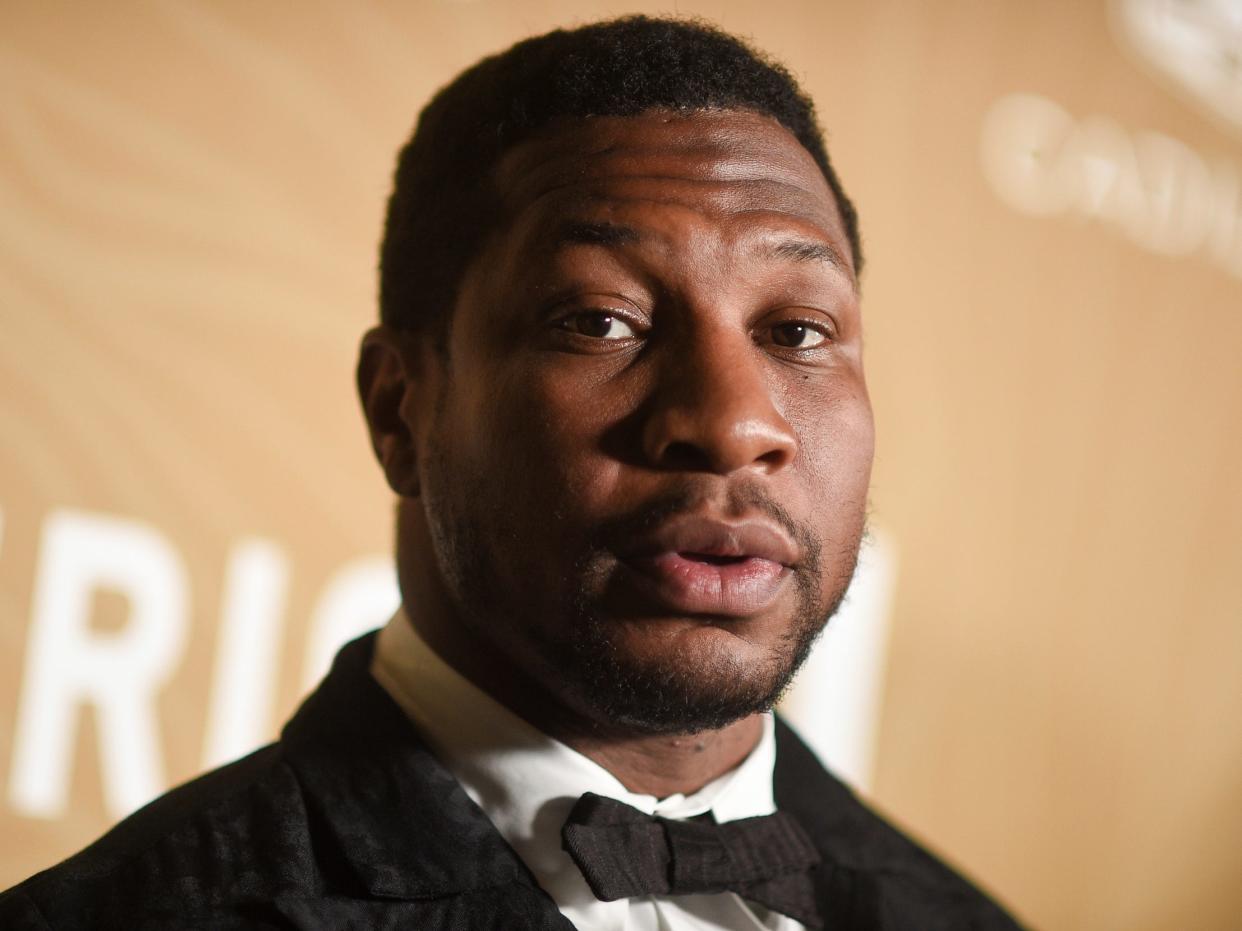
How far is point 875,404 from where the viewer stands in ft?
6.81

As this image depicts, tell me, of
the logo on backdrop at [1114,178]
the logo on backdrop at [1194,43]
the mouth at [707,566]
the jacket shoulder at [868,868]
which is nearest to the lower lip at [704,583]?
the mouth at [707,566]

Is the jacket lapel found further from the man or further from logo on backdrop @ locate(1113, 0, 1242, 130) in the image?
logo on backdrop @ locate(1113, 0, 1242, 130)

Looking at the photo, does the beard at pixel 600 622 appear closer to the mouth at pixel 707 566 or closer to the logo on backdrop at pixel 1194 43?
the mouth at pixel 707 566

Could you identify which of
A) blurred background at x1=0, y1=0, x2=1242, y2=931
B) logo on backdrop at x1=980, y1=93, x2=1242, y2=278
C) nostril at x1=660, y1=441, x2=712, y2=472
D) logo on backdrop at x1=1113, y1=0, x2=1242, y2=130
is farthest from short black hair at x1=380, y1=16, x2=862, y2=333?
logo on backdrop at x1=1113, y1=0, x2=1242, y2=130

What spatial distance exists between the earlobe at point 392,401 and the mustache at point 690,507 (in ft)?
0.77

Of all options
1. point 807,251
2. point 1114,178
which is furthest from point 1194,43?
point 807,251

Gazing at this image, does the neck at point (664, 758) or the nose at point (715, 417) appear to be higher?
the nose at point (715, 417)

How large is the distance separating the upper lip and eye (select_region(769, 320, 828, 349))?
0.16 meters

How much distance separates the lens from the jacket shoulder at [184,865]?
0.83 m

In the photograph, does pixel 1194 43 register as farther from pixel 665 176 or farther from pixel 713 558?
pixel 713 558

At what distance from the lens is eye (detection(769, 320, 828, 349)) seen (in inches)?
36.4

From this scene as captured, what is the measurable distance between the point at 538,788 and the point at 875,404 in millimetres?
1306

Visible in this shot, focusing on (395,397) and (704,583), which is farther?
(395,397)

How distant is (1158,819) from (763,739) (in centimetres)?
171
